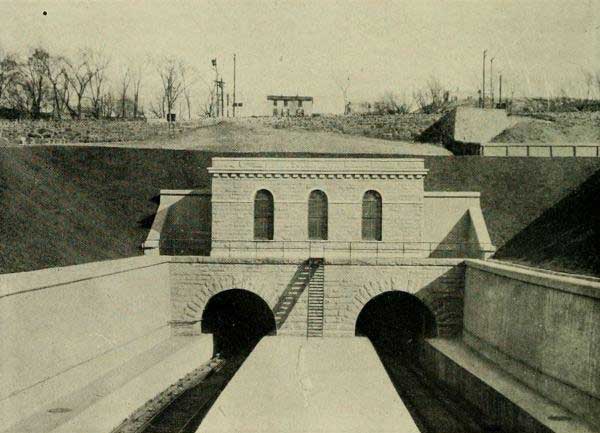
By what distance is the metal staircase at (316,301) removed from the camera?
3067 centimetres

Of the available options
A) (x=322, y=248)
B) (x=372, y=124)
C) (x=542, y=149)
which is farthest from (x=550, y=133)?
(x=322, y=248)

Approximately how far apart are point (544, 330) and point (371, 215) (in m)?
13.8

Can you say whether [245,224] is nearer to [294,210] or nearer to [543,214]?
[294,210]

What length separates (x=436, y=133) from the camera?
6975cm

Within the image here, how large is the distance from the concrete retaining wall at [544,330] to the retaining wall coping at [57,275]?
13.9 m

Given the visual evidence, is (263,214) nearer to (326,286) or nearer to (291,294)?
(291,294)

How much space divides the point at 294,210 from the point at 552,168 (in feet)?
63.5

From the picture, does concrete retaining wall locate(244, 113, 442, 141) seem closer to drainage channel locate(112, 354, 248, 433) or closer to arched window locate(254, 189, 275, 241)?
arched window locate(254, 189, 275, 241)

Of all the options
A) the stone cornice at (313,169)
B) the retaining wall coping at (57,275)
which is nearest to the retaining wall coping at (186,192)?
the stone cornice at (313,169)

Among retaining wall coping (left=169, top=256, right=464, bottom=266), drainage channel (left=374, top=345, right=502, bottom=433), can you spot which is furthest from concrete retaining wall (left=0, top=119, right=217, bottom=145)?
drainage channel (left=374, top=345, right=502, bottom=433)

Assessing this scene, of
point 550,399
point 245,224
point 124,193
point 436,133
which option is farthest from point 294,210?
point 436,133

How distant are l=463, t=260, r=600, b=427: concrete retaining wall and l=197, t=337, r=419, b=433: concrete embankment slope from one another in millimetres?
4632

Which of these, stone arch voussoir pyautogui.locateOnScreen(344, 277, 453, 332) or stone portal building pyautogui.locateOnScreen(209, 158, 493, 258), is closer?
stone arch voussoir pyautogui.locateOnScreen(344, 277, 453, 332)

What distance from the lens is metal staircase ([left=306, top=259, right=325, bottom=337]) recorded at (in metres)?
30.7
